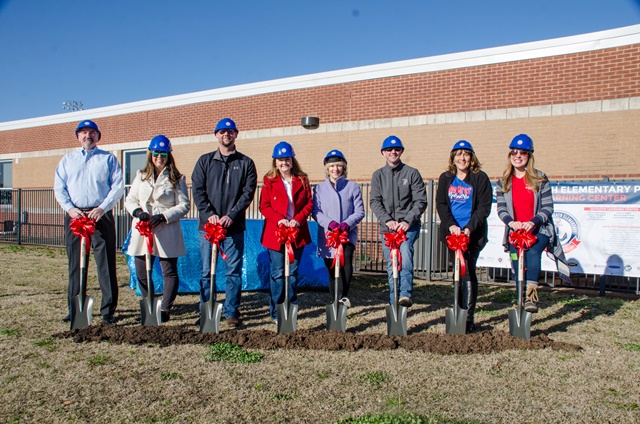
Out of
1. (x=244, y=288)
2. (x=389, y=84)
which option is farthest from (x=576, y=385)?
(x=389, y=84)

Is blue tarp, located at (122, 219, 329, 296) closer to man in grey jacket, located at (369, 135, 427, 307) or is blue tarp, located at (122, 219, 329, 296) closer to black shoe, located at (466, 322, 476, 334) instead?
man in grey jacket, located at (369, 135, 427, 307)

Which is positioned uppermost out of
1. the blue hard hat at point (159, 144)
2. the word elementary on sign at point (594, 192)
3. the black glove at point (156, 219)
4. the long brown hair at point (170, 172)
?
the blue hard hat at point (159, 144)

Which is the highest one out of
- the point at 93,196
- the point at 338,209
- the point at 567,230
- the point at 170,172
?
the point at 170,172

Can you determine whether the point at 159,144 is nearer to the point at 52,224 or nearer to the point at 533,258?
the point at 533,258

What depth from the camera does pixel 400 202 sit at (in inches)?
233

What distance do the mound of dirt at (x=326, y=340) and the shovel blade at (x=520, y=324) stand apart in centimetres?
9

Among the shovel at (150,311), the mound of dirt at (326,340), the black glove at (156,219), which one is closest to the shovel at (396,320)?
the mound of dirt at (326,340)

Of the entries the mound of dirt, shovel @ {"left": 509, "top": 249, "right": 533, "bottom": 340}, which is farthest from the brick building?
the mound of dirt

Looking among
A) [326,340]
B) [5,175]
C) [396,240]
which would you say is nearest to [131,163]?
[5,175]

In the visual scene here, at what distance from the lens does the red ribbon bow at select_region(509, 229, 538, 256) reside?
5.18 metres

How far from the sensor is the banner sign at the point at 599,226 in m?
7.96

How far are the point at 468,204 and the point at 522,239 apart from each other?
641 mm

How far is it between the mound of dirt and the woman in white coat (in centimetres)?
77

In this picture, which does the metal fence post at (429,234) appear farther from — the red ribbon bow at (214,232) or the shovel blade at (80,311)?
the shovel blade at (80,311)
